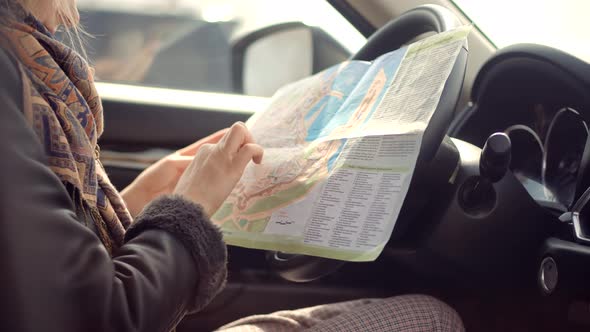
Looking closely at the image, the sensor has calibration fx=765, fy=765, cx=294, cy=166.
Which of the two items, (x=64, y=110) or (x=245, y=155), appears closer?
(x=64, y=110)

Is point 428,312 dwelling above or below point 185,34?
above

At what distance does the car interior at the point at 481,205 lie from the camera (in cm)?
83

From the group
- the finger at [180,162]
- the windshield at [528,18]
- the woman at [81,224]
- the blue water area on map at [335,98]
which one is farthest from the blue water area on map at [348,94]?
the windshield at [528,18]

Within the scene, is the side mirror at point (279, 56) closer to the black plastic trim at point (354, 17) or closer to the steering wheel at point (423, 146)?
the black plastic trim at point (354, 17)

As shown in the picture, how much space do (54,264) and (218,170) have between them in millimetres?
286

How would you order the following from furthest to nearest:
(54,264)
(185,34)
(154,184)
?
(185,34)
(154,184)
(54,264)

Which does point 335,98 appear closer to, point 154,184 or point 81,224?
point 154,184

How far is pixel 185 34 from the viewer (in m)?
2.38

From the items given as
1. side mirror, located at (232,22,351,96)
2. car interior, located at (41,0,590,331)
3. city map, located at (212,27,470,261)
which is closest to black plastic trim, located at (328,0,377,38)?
car interior, located at (41,0,590,331)

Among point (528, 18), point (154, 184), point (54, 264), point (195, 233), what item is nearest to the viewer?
point (54, 264)

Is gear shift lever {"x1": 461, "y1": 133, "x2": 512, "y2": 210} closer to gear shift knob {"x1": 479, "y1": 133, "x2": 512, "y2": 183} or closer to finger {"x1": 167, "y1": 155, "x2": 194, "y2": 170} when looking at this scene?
gear shift knob {"x1": 479, "y1": 133, "x2": 512, "y2": 183}

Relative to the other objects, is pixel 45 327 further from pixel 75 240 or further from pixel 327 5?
pixel 327 5

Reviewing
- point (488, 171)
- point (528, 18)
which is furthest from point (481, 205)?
point (528, 18)

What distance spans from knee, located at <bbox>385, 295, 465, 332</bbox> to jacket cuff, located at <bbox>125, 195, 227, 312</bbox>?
230mm
